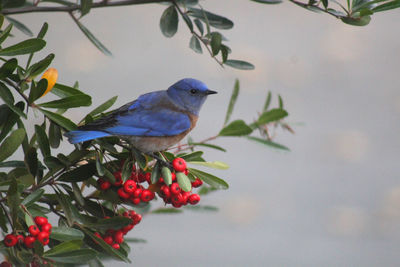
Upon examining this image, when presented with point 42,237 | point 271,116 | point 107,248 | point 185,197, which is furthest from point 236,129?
point 42,237

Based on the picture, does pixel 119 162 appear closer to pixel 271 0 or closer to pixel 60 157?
pixel 60 157

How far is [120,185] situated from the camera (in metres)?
1.28

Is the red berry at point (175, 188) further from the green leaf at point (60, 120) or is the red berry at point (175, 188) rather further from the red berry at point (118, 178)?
the green leaf at point (60, 120)

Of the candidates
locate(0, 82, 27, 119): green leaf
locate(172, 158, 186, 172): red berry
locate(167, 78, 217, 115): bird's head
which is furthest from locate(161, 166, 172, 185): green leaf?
locate(167, 78, 217, 115): bird's head

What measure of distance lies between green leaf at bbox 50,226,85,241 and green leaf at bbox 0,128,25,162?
0.63 ft

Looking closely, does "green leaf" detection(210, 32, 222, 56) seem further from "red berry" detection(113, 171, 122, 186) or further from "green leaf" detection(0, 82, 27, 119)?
"green leaf" detection(0, 82, 27, 119)

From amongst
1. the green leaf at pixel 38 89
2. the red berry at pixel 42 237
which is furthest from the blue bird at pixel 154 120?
the red berry at pixel 42 237

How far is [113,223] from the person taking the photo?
48.4 inches

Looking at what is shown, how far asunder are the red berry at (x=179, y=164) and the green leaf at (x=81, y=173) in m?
0.18

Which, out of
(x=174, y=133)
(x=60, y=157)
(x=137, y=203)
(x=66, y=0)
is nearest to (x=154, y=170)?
(x=137, y=203)

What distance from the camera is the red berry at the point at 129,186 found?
1.25m

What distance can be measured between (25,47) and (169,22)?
445 millimetres

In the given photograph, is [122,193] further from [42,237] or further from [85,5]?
[85,5]

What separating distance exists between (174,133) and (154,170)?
1.07 ft
